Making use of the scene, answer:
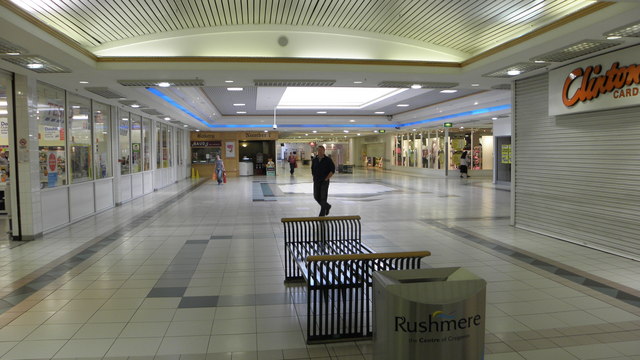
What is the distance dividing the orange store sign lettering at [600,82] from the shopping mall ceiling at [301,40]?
0.27 m

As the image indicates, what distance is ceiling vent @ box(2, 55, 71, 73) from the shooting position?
6.02 m

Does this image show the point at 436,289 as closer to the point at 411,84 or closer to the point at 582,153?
the point at 582,153

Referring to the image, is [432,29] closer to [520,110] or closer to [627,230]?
[520,110]

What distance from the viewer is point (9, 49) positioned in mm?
5539

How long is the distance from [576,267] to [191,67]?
6.32 m

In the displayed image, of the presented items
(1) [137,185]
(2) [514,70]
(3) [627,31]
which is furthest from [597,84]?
(1) [137,185]

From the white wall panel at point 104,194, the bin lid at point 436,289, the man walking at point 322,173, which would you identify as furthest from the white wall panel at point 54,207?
the bin lid at point 436,289

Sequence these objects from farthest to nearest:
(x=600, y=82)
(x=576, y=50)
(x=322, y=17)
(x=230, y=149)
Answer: (x=230, y=149) < (x=322, y=17) < (x=600, y=82) < (x=576, y=50)

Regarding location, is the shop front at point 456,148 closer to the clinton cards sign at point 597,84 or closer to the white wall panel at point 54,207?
the clinton cards sign at point 597,84

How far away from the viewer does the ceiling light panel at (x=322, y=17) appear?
5.48m

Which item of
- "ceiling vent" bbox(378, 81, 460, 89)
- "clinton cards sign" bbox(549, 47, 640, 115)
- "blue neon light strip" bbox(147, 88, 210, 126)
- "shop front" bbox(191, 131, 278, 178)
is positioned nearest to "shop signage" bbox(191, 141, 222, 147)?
"shop front" bbox(191, 131, 278, 178)

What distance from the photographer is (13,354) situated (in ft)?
10.6

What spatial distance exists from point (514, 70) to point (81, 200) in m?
9.20

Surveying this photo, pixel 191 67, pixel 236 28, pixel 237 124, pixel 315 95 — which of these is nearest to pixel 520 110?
pixel 236 28
